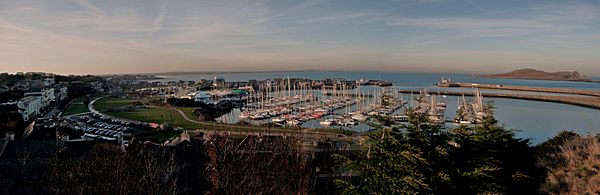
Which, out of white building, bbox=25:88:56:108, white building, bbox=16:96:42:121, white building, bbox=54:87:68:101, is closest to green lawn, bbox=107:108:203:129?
white building, bbox=16:96:42:121

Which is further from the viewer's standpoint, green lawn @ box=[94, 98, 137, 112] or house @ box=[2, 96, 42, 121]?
green lawn @ box=[94, 98, 137, 112]

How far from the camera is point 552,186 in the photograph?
17.4 ft

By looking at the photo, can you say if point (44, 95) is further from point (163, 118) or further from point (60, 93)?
point (163, 118)

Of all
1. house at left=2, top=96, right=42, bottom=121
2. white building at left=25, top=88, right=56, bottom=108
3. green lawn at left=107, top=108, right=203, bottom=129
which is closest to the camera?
green lawn at left=107, top=108, right=203, bottom=129

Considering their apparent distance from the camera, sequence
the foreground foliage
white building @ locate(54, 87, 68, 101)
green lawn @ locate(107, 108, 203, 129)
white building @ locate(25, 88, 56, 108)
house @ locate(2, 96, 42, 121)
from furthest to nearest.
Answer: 1. white building @ locate(54, 87, 68, 101)
2. white building @ locate(25, 88, 56, 108)
3. house @ locate(2, 96, 42, 121)
4. green lawn @ locate(107, 108, 203, 129)
5. the foreground foliage

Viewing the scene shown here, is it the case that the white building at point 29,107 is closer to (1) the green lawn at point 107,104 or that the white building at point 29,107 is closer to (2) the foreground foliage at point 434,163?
(1) the green lawn at point 107,104

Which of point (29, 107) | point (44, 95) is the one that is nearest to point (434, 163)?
point (29, 107)

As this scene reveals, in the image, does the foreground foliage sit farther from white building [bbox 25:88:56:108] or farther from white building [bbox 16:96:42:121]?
white building [bbox 25:88:56:108]

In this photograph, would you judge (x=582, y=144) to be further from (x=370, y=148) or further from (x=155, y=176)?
(x=155, y=176)

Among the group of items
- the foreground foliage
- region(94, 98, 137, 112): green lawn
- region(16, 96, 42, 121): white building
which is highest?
the foreground foliage

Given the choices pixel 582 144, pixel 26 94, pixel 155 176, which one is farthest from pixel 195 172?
pixel 26 94

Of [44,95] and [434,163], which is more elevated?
[434,163]

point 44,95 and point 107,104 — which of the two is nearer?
point 44,95

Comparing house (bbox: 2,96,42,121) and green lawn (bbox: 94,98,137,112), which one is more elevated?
house (bbox: 2,96,42,121)
